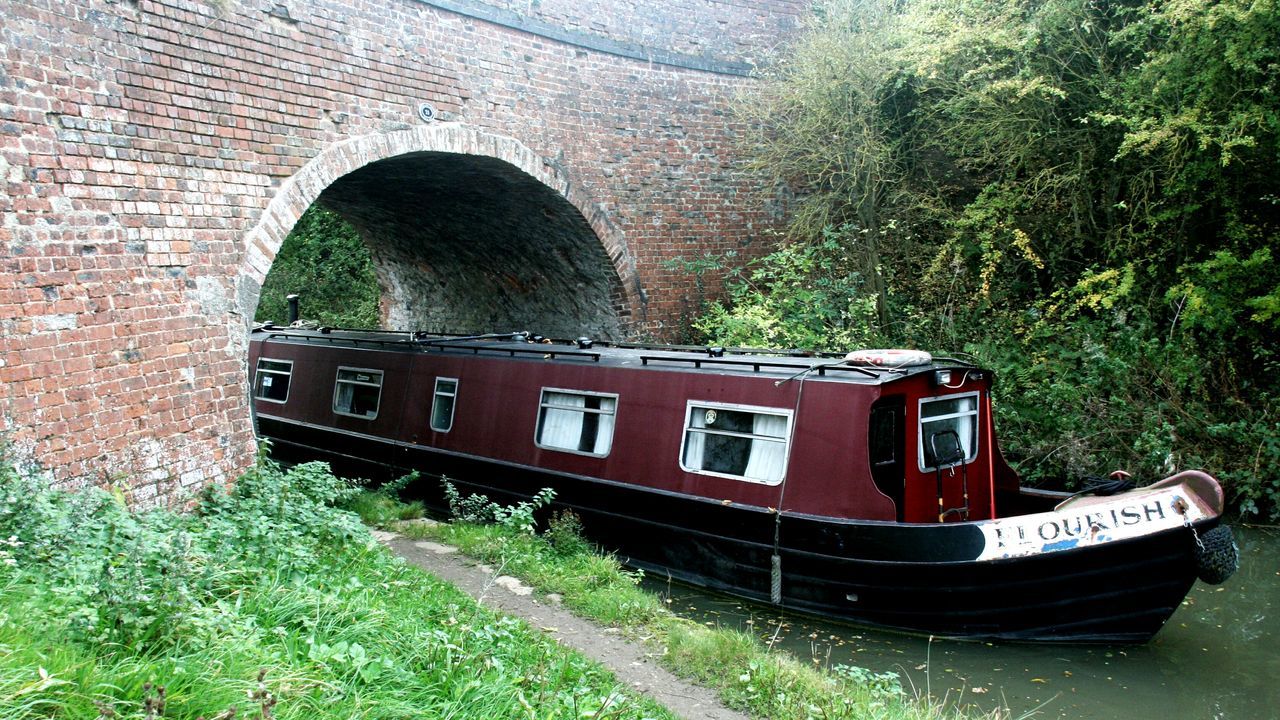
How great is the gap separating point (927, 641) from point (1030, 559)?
3.03ft

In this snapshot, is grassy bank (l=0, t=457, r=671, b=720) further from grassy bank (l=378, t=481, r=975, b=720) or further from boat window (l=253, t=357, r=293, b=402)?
boat window (l=253, t=357, r=293, b=402)

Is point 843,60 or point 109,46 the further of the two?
point 843,60

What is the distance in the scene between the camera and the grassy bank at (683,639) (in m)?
4.12

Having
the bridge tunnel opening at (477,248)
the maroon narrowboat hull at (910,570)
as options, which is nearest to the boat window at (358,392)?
the bridge tunnel opening at (477,248)

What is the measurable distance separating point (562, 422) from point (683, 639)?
3.03 meters

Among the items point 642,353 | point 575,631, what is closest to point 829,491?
point 575,631

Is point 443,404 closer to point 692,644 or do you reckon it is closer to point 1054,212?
point 692,644

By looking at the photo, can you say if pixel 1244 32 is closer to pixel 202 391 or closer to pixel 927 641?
pixel 927 641

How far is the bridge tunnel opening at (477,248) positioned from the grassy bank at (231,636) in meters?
5.49

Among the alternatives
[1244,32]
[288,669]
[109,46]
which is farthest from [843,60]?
[288,669]

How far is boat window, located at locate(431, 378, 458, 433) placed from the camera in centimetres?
845

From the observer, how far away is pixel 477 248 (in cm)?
1255

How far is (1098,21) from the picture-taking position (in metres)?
8.77

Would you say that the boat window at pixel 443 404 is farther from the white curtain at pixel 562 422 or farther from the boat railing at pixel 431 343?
the white curtain at pixel 562 422
